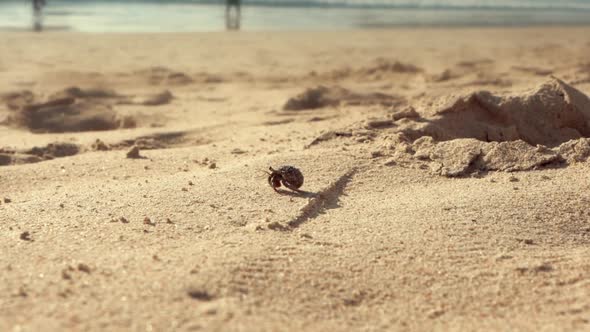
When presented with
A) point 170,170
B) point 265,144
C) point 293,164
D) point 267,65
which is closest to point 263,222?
point 293,164

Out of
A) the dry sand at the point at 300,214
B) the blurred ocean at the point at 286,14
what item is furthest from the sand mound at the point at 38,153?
the blurred ocean at the point at 286,14

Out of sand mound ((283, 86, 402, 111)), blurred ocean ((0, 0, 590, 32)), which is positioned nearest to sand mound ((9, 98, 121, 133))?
sand mound ((283, 86, 402, 111))

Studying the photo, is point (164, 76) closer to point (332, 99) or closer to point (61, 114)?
point (61, 114)

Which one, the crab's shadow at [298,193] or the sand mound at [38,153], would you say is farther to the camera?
the sand mound at [38,153]

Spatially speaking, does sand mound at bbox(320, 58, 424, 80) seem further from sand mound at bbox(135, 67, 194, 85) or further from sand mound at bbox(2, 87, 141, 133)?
sand mound at bbox(2, 87, 141, 133)

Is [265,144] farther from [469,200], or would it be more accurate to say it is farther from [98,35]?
[98,35]

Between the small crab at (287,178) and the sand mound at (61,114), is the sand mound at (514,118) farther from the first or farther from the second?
the sand mound at (61,114)

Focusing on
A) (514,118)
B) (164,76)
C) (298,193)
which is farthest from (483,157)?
(164,76)
